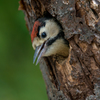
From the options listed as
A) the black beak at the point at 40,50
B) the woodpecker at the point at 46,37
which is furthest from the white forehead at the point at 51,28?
the black beak at the point at 40,50

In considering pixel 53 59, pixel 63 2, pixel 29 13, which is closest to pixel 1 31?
pixel 29 13

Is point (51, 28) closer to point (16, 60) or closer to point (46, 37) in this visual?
point (46, 37)

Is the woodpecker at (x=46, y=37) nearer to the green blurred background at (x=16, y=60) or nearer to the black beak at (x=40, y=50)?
the black beak at (x=40, y=50)

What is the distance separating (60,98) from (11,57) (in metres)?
1.79

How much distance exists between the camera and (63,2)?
174 centimetres

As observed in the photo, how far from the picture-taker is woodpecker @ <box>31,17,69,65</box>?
2002 mm

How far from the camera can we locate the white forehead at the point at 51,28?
2.02m

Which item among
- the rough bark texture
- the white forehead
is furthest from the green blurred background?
the rough bark texture

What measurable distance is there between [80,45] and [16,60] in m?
2.04

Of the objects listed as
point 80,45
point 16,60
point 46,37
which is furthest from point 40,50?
point 16,60

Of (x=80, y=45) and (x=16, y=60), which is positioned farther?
(x=16, y=60)

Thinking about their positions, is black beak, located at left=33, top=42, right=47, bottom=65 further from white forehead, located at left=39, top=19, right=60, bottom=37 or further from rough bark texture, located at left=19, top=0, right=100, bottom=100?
rough bark texture, located at left=19, top=0, right=100, bottom=100

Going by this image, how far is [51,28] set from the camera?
81.0 inches

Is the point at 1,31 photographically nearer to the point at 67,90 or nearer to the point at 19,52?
the point at 19,52
